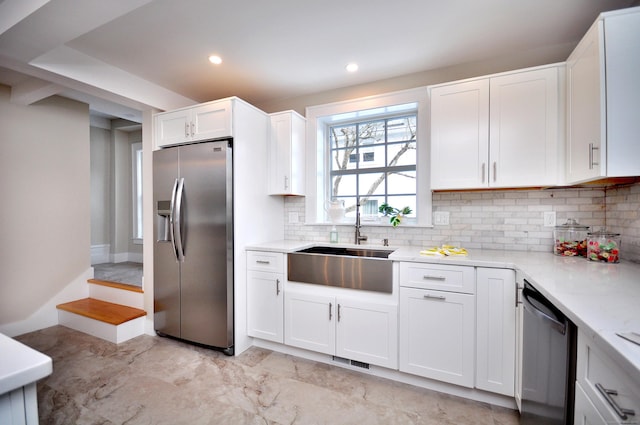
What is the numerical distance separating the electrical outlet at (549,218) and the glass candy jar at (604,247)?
315 mm

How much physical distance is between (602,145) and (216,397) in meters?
2.69

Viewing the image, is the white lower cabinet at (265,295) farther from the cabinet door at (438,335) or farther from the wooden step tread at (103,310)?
the wooden step tread at (103,310)

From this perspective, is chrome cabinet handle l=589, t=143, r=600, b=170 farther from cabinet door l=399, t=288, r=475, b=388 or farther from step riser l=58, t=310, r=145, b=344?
step riser l=58, t=310, r=145, b=344

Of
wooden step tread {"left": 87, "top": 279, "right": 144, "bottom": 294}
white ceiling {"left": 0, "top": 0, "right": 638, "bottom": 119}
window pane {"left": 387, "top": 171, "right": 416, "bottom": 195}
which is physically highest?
white ceiling {"left": 0, "top": 0, "right": 638, "bottom": 119}

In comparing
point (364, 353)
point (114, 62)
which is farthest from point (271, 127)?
point (364, 353)

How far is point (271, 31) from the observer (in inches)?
80.0

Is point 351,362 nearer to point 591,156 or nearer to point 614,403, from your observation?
point 614,403

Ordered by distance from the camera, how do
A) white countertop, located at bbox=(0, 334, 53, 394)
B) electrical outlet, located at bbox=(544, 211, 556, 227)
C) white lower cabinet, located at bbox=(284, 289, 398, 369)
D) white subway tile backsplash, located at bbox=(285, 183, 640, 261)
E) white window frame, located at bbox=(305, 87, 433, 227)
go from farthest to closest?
white window frame, located at bbox=(305, 87, 433, 227) < electrical outlet, located at bbox=(544, 211, 556, 227) < white lower cabinet, located at bbox=(284, 289, 398, 369) < white subway tile backsplash, located at bbox=(285, 183, 640, 261) < white countertop, located at bbox=(0, 334, 53, 394)

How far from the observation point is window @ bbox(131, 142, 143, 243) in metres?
5.04

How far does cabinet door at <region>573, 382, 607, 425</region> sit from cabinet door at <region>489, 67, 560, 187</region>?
1452 mm

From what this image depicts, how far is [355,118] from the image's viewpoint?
3.05 meters

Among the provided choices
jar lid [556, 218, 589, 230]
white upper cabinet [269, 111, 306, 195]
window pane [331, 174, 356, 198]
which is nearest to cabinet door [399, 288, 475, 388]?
jar lid [556, 218, 589, 230]

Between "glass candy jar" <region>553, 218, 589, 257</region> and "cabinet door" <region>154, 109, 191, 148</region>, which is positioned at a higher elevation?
"cabinet door" <region>154, 109, 191, 148</region>

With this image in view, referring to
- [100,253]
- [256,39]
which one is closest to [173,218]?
[256,39]
